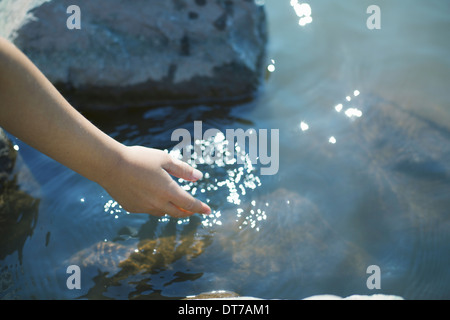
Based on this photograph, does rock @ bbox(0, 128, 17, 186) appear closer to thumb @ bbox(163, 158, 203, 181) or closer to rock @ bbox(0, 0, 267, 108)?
rock @ bbox(0, 0, 267, 108)

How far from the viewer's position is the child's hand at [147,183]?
6.66ft

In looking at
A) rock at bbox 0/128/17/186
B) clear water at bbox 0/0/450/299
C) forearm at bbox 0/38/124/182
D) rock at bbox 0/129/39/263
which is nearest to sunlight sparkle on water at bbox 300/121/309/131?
clear water at bbox 0/0/450/299

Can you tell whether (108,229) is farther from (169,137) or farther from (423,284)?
(423,284)

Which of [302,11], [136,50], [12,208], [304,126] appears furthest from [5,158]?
[302,11]

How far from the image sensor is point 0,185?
2779mm

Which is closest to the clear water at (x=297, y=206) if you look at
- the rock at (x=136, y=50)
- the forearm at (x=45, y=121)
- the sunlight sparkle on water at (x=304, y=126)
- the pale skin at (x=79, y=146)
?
the sunlight sparkle on water at (x=304, y=126)

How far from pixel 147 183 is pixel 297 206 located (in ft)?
3.34

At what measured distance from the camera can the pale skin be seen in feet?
5.60

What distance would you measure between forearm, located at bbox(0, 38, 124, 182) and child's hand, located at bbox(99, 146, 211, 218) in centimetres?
6

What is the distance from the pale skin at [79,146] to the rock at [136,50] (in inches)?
57.7

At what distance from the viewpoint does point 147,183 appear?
206 cm

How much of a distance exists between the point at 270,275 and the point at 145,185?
823mm

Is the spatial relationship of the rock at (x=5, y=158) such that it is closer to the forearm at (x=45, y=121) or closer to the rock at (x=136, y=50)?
the rock at (x=136, y=50)

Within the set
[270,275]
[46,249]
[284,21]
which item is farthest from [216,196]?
[284,21]
